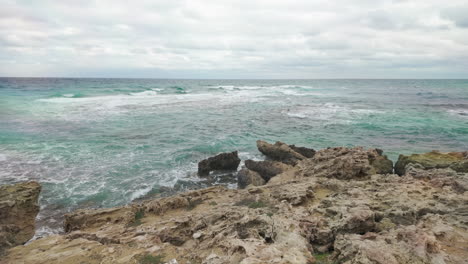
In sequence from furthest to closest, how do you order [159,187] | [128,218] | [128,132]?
1. [128,132]
2. [159,187]
3. [128,218]

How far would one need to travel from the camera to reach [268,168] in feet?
44.2

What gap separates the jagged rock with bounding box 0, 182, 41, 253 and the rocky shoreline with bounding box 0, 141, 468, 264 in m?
0.03

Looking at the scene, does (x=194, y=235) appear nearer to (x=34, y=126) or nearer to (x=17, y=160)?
(x=17, y=160)

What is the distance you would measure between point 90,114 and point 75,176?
20.4 metres

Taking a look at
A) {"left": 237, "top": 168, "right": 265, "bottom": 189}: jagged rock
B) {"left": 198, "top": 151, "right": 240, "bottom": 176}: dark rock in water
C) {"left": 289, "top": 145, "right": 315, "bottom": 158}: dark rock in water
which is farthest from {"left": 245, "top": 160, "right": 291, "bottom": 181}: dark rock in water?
{"left": 289, "top": 145, "right": 315, "bottom": 158}: dark rock in water

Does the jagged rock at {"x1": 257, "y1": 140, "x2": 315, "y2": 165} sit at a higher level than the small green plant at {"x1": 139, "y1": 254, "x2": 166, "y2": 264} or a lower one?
lower

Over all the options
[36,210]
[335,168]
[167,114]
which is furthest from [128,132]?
[335,168]

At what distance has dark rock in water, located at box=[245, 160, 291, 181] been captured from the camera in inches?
518

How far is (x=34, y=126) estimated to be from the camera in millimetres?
24266

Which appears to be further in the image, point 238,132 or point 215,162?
point 238,132

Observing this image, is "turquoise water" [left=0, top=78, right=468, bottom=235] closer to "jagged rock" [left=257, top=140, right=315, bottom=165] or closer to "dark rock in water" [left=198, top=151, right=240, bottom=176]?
"dark rock in water" [left=198, top=151, right=240, bottom=176]

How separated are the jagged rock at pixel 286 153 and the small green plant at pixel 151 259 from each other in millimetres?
10688

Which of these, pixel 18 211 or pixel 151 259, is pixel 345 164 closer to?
pixel 151 259

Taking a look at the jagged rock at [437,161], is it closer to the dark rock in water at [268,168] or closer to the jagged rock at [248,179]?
the dark rock in water at [268,168]
